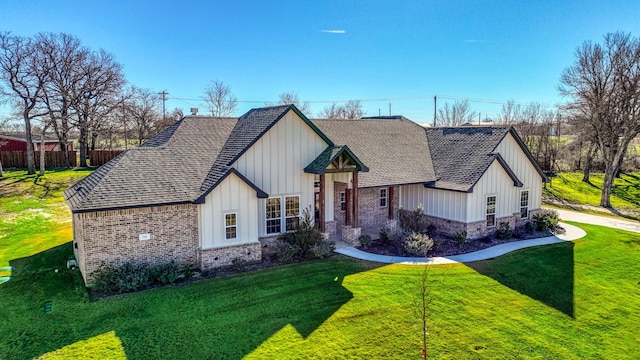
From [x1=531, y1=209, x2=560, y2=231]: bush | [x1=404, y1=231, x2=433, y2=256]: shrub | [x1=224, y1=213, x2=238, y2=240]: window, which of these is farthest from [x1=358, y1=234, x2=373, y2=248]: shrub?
[x1=531, y1=209, x2=560, y2=231]: bush

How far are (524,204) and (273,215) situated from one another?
1465 cm

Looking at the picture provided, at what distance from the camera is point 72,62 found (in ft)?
132

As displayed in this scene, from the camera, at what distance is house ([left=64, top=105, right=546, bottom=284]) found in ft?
46.9

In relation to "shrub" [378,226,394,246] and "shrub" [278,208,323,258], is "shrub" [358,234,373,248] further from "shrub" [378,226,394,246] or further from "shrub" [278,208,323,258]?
"shrub" [278,208,323,258]

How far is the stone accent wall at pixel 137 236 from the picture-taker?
13422 mm

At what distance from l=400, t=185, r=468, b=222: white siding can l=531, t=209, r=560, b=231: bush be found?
522cm

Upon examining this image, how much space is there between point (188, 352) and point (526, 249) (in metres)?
15.5

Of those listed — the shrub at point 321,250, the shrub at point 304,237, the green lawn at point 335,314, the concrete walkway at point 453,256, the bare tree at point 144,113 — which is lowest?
the green lawn at point 335,314

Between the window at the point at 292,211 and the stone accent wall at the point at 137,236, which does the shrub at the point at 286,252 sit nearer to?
the window at the point at 292,211

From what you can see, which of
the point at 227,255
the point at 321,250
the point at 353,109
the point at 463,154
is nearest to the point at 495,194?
the point at 463,154

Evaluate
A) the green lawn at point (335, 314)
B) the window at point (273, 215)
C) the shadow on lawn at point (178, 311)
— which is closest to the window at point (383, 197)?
the green lawn at point (335, 314)

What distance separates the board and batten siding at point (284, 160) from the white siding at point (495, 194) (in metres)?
8.00

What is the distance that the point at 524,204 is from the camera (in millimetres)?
22781

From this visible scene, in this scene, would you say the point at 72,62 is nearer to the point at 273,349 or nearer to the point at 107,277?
the point at 107,277
